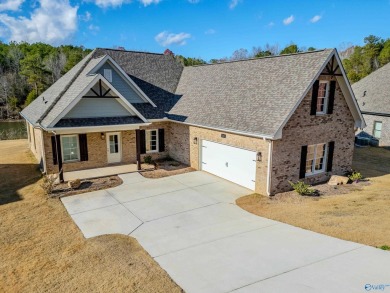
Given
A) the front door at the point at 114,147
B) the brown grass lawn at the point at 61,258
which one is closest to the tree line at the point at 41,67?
the front door at the point at 114,147

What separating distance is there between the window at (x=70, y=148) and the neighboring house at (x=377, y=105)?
990 inches

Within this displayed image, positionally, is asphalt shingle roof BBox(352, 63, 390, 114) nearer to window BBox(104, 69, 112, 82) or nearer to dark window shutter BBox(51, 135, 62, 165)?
window BBox(104, 69, 112, 82)

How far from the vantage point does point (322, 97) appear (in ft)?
50.5

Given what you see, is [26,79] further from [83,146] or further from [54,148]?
[54,148]

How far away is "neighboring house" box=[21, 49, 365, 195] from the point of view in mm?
14109

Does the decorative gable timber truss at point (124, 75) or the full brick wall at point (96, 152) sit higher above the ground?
the decorative gable timber truss at point (124, 75)

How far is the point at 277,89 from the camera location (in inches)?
584

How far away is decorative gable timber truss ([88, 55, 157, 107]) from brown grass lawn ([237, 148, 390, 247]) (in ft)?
33.8

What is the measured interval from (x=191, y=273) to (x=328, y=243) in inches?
177

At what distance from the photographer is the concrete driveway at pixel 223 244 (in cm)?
740

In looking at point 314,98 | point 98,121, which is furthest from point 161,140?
point 314,98

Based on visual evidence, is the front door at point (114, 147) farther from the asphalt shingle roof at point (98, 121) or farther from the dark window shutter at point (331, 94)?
the dark window shutter at point (331, 94)

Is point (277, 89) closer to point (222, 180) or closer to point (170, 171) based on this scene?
point (222, 180)

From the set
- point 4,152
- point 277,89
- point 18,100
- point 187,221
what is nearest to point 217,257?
point 187,221
